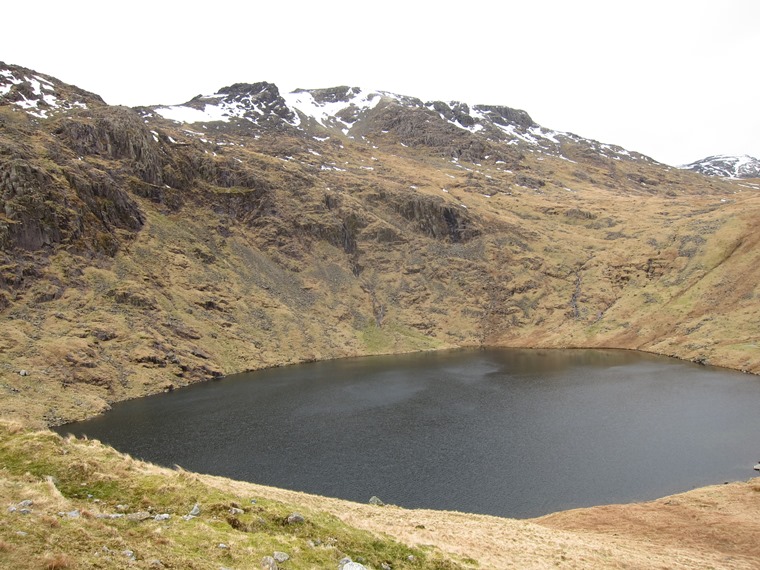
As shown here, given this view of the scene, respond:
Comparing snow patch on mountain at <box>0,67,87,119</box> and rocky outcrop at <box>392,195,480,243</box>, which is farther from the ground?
snow patch on mountain at <box>0,67,87,119</box>

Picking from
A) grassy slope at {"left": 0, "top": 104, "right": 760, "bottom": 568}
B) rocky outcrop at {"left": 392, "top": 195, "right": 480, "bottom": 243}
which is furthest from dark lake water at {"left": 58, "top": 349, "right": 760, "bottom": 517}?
rocky outcrop at {"left": 392, "top": 195, "right": 480, "bottom": 243}

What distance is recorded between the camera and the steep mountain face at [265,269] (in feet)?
347

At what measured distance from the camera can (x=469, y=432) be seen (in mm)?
72688

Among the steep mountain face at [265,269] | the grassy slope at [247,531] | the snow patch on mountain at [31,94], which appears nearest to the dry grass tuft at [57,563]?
the grassy slope at [247,531]

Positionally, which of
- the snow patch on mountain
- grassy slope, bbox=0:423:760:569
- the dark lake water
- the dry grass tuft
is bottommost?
the dark lake water

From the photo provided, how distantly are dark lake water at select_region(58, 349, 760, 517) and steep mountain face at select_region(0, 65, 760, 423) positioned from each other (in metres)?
14.9

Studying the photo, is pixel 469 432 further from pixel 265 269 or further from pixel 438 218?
pixel 438 218

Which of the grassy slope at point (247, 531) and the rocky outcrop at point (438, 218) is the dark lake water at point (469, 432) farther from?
the rocky outcrop at point (438, 218)

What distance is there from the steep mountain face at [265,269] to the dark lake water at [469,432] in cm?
1486

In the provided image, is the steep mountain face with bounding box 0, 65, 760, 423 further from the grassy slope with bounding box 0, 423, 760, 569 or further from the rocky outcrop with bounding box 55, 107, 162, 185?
the grassy slope with bounding box 0, 423, 760, 569

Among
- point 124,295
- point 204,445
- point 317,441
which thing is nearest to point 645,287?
point 317,441

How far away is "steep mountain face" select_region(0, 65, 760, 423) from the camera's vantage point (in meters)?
106

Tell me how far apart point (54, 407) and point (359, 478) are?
57.8m

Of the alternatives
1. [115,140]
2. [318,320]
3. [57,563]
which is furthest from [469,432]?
[115,140]
